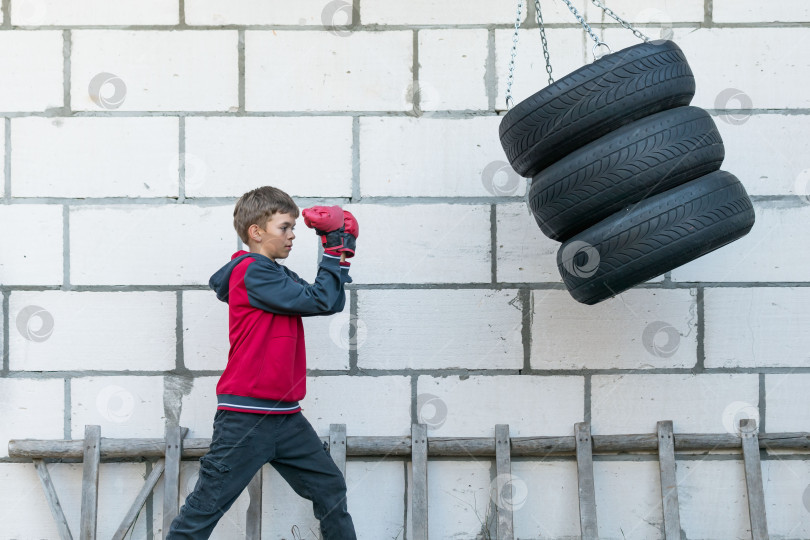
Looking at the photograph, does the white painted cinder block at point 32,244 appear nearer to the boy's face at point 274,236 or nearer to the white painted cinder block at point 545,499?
the boy's face at point 274,236

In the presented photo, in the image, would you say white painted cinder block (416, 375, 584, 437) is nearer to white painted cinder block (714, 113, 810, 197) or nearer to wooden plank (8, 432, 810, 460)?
wooden plank (8, 432, 810, 460)

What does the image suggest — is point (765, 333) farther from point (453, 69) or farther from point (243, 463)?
point (243, 463)

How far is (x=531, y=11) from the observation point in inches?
122

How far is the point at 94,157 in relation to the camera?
3.10 metres

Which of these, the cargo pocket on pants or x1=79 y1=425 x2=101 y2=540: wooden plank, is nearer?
the cargo pocket on pants

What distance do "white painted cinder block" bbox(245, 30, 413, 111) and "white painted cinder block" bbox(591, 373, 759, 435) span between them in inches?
58.5

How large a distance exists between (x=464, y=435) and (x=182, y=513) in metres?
1.17

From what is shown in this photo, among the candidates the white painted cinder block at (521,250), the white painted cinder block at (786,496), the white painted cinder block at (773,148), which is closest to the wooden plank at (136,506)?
the white painted cinder block at (521,250)

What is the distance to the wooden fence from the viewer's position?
3002 mm

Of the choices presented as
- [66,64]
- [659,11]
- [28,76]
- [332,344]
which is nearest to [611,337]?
[332,344]

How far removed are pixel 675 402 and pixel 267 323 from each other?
174 cm

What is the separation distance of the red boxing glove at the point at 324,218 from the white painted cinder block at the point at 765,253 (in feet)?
4.91

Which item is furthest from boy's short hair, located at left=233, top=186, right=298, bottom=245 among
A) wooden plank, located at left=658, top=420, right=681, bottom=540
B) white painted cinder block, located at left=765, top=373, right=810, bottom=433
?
white painted cinder block, located at left=765, top=373, right=810, bottom=433

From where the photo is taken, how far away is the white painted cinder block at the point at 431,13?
3.10 meters
